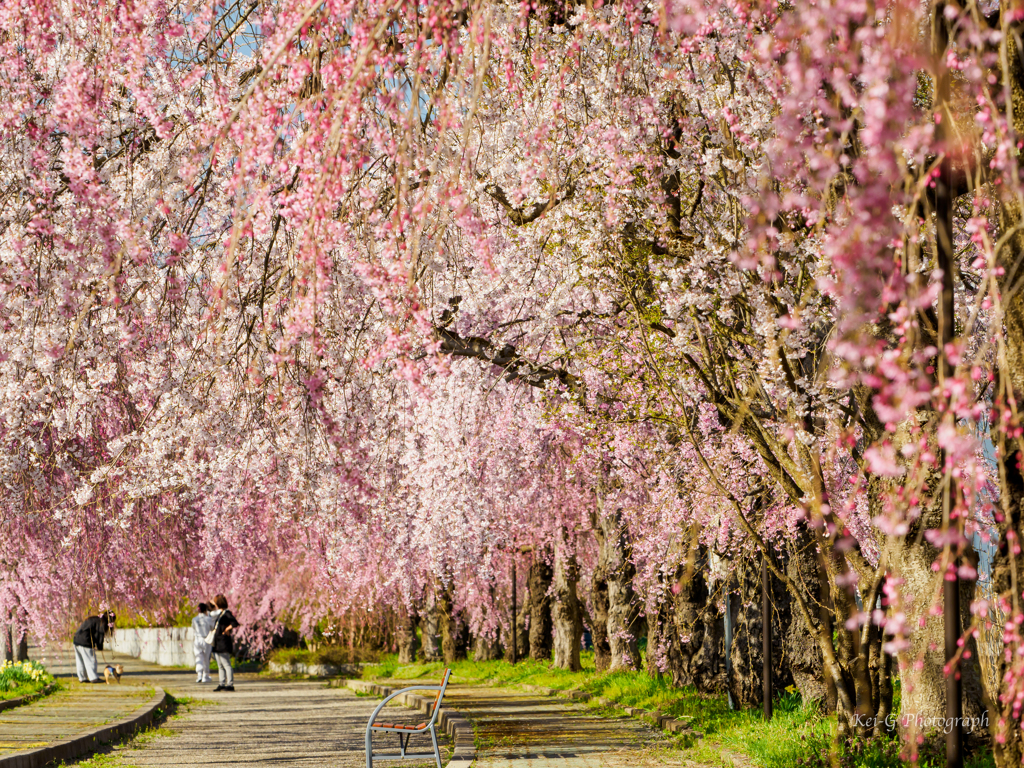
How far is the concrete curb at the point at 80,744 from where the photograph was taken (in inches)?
432

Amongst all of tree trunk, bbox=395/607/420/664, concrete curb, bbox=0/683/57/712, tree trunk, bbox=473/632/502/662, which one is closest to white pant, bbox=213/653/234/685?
concrete curb, bbox=0/683/57/712

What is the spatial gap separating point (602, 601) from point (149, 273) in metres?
16.2

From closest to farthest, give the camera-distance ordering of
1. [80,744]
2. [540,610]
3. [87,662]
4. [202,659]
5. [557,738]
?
[80,744] < [557,738] < [87,662] < [202,659] < [540,610]

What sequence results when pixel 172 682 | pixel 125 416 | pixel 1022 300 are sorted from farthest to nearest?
pixel 172 682 < pixel 125 416 < pixel 1022 300

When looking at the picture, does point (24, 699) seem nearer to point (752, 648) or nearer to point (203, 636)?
point (203, 636)

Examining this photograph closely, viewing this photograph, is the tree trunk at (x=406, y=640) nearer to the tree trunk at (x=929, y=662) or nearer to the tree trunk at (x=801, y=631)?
the tree trunk at (x=801, y=631)

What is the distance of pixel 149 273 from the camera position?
958 cm

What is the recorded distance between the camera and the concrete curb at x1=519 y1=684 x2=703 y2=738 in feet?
46.0

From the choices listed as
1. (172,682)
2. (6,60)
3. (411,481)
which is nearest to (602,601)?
(411,481)

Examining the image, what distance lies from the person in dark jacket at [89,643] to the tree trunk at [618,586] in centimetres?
1032

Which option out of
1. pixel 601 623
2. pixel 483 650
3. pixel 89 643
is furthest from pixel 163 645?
pixel 601 623

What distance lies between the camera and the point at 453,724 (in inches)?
624

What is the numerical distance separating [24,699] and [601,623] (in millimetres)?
10577

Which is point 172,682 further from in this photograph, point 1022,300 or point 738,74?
point 1022,300
